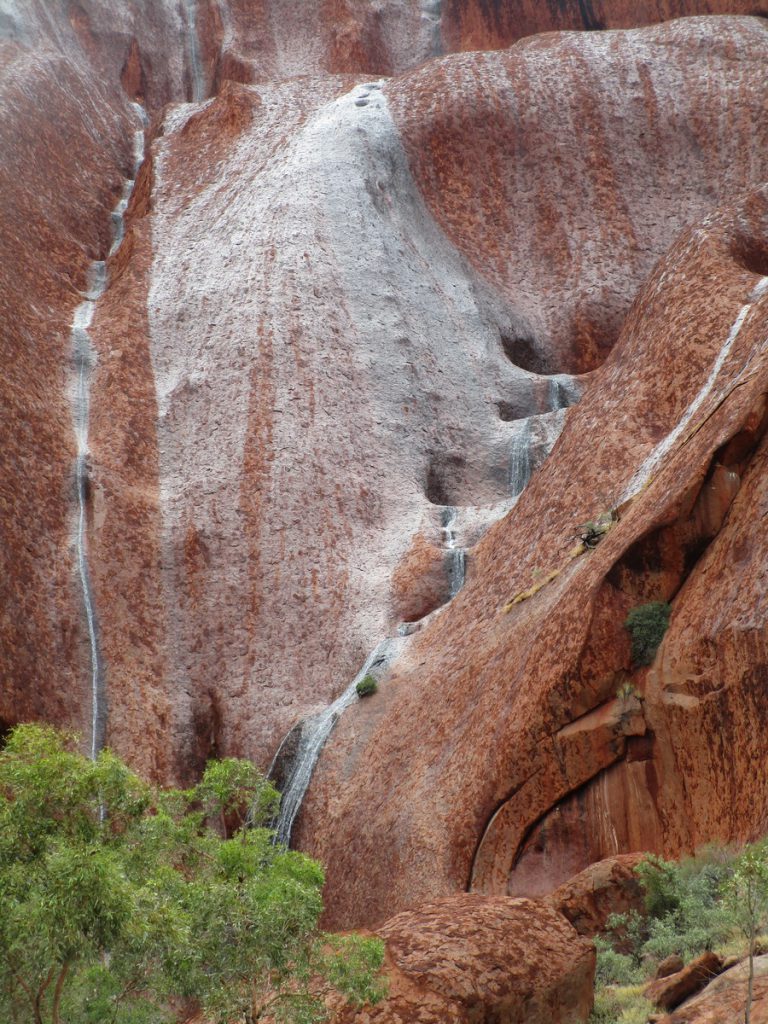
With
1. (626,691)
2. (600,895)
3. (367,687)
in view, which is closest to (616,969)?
(600,895)

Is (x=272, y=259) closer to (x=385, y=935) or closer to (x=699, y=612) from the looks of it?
(x=699, y=612)

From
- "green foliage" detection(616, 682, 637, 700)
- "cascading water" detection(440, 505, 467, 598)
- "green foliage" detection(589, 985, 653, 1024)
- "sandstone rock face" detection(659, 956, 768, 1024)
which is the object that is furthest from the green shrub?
"cascading water" detection(440, 505, 467, 598)

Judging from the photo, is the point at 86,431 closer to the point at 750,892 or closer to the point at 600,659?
the point at 600,659

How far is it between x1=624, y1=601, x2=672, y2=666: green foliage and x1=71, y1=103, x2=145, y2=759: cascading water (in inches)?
560

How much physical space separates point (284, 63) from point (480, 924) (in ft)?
170

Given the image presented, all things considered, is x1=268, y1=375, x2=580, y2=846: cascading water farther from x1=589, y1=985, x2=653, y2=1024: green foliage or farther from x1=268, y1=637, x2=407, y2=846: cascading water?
x1=589, y1=985, x2=653, y2=1024: green foliage

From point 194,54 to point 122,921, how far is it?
55165 mm

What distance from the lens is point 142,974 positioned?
1018cm

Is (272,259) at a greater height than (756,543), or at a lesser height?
greater

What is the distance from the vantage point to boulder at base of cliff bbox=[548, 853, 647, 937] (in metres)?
14.8

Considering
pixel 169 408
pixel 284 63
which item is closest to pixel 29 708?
pixel 169 408

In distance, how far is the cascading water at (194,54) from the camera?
56.6 m

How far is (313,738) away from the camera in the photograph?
26.5m

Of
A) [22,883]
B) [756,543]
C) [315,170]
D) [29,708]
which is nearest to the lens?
[22,883]
